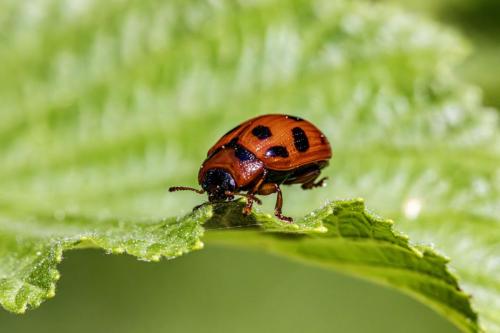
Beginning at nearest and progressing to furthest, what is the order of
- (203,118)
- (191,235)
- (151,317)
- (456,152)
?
(191,235), (456,152), (203,118), (151,317)

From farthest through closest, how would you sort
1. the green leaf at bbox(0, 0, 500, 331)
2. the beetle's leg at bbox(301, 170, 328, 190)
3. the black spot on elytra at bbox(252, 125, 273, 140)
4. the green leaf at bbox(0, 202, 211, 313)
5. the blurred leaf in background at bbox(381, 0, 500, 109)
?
the blurred leaf in background at bbox(381, 0, 500, 109), the green leaf at bbox(0, 0, 500, 331), the beetle's leg at bbox(301, 170, 328, 190), the black spot on elytra at bbox(252, 125, 273, 140), the green leaf at bbox(0, 202, 211, 313)

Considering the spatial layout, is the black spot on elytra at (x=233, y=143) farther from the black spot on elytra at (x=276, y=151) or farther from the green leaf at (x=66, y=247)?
the green leaf at (x=66, y=247)

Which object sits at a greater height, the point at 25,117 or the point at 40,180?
the point at 25,117

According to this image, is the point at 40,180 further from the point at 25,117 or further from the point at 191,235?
the point at 191,235

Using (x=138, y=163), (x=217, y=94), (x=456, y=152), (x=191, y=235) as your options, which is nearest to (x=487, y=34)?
(x=456, y=152)

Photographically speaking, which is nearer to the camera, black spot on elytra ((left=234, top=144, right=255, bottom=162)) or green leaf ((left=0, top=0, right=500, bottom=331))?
black spot on elytra ((left=234, top=144, right=255, bottom=162))

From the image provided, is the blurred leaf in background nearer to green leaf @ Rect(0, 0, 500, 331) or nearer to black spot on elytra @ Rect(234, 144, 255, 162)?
green leaf @ Rect(0, 0, 500, 331)

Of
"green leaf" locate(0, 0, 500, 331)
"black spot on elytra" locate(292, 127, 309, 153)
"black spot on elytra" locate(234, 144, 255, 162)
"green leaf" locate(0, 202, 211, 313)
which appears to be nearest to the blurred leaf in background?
"green leaf" locate(0, 0, 500, 331)
